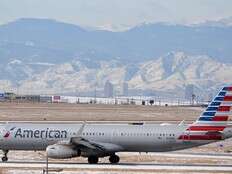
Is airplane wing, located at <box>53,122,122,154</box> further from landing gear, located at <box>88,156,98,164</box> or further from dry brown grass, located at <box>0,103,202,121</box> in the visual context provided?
dry brown grass, located at <box>0,103,202,121</box>

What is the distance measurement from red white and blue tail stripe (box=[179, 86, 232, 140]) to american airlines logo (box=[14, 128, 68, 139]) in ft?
34.7

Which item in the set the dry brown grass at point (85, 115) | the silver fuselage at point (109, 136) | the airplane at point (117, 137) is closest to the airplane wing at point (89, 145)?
the airplane at point (117, 137)

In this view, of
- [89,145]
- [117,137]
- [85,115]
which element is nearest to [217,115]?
[117,137]

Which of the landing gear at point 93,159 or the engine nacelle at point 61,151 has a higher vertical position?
the engine nacelle at point 61,151

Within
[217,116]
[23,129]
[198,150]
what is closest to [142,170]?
[217,116]

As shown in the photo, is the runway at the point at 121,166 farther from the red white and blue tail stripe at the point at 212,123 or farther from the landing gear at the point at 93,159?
the red white and blue tail stripe at the point at 212,123

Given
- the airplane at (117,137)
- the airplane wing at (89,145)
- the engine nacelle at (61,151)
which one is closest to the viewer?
the engine nacelle at (61,151)

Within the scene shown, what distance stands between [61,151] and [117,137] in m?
5.23

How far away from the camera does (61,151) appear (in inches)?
2276

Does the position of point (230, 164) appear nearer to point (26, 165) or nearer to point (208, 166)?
point (208, 166)

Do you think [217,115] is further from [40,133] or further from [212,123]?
[40,133]

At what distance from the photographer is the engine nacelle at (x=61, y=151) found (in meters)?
57.5

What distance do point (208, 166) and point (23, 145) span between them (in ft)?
54.1

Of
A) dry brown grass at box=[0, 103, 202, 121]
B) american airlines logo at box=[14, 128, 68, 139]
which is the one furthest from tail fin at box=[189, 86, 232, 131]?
dry brown grass at box=[0, 103, 202, 121]
